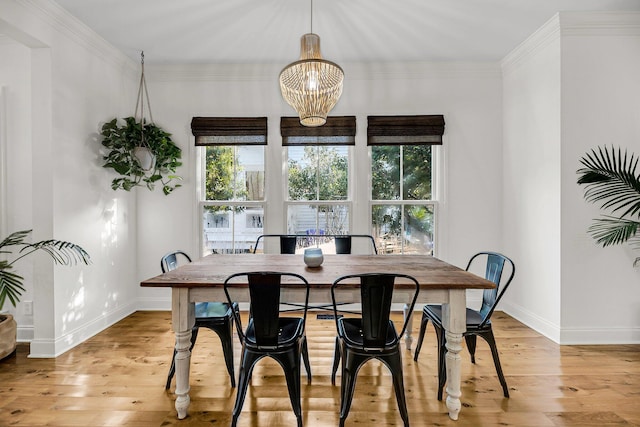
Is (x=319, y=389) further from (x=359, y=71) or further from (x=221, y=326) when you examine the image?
(x=359, y=71)

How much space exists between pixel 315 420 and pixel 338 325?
1.73ft

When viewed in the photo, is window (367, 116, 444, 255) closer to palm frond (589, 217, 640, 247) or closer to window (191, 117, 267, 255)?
window (191, 117, 267, 255)

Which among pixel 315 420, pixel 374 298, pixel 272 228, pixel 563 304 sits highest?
pixel 272 228

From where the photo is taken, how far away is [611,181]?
2.67 m

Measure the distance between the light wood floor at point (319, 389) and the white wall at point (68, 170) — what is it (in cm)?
39

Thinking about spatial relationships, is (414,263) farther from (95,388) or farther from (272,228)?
(95,388)

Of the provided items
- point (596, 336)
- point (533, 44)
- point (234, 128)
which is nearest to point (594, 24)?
point (533, 44)

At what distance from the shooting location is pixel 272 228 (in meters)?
3.88

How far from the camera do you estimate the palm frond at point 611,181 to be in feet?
8.47

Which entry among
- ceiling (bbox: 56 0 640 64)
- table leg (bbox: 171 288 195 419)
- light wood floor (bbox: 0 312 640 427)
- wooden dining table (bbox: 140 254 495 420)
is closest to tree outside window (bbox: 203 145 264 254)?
ceiling (bbox: 56 0 640 64)

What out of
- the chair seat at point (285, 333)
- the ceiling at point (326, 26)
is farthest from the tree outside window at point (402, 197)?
the chair seat at point (285, 333)

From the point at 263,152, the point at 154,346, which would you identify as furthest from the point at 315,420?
the point at 263,152

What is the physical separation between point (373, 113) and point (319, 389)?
2.87 meters

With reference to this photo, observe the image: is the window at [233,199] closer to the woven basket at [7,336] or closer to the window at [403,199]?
the window at [403,199]
